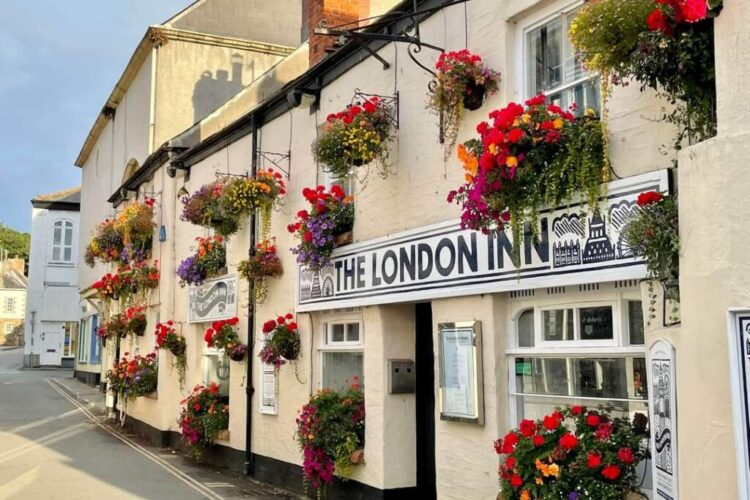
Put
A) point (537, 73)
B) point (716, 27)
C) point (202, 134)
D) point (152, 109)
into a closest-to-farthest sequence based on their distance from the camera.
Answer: point (716, 27) → point (537, 73) → point (202, 134) → point (152, 109)

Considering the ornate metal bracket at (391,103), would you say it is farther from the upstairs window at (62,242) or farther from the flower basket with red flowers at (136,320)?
the upstairs window at (62,242)

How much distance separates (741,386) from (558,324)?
2.55 metres

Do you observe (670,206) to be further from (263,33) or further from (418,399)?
(263,33)

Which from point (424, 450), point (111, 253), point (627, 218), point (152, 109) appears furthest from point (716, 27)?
point (152, 109)

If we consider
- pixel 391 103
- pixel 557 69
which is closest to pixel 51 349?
pixel 391 103

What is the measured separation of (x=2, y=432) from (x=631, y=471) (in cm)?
1542

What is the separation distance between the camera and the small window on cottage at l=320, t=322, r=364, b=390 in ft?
31.2

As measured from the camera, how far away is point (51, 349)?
1726 inches

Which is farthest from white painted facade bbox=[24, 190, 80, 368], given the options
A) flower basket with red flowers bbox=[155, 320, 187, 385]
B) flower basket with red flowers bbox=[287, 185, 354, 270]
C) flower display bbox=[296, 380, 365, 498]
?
flower display bbox=[296, 380, 365, 498]

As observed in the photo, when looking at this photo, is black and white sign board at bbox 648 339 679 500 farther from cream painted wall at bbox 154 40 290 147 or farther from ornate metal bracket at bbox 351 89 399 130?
cream painted wall at bbox 154 40 290 147

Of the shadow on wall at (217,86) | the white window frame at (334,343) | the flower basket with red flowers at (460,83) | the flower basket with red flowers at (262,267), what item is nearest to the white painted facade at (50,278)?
the shadow on wall at (217,86)

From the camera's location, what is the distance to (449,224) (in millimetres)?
7434

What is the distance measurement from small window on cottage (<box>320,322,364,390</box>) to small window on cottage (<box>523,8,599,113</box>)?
156 inches

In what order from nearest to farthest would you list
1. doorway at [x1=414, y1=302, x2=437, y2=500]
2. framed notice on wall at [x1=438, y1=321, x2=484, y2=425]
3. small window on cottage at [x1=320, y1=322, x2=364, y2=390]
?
framed notice on wall at [x1=438, y1=321, x2=484, y2=425]
doorway at [x1=414, y1=302, x2=437, y2=500]
small window on cottage at [x1=320, y1=322, x2=364, y2=390]
